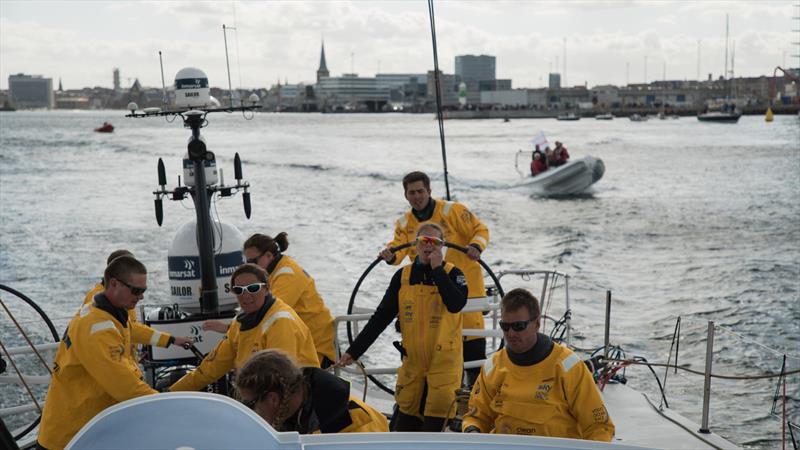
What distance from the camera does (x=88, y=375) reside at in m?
3.72

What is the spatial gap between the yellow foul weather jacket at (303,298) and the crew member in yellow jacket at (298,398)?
6.15 feet

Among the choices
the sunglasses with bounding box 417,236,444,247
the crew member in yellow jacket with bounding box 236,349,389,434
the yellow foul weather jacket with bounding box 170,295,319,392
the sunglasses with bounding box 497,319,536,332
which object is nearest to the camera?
the crew member in yellow jacket with bounding box 236,349,389,434

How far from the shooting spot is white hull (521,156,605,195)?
33.1 metres

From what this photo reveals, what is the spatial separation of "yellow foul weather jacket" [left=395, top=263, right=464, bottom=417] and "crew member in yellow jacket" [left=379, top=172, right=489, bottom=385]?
118cm

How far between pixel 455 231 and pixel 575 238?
60.3 ft

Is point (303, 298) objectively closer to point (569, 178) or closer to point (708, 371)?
point (708, 371)

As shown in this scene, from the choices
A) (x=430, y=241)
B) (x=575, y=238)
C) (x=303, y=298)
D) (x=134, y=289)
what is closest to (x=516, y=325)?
(x=430, y=241)

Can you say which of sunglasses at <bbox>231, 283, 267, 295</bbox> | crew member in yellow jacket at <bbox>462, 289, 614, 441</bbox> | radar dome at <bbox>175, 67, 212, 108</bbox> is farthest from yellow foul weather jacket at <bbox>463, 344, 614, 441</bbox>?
radar dome at <bbox>175, 67, 212, 108</bbox>

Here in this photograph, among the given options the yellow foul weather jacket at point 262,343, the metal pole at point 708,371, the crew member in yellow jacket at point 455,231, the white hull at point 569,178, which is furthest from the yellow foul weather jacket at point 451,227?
the white hull at point 569,178

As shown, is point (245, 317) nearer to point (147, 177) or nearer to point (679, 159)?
point (147, 177)

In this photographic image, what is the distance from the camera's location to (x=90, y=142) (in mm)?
74125

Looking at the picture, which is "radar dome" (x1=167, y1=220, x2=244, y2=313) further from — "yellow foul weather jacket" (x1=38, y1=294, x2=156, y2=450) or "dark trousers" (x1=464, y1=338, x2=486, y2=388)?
"yellow foul weather jacket" (x1=38, y1=294, x2=156, y2=450)

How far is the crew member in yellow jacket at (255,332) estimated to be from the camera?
383cm

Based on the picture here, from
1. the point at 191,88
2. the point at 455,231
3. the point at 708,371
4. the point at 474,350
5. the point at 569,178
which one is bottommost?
the point at 569,178
